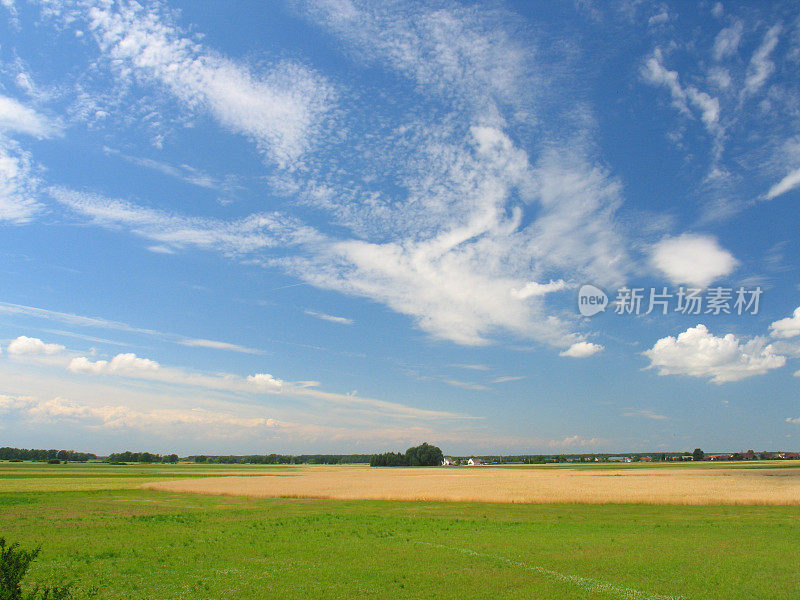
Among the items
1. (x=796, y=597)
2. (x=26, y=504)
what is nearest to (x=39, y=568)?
(x=796, y=597)

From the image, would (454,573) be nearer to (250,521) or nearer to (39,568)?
(39,568)

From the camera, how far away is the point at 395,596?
1497cm

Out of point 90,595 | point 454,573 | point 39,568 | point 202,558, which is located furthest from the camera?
point 202,558

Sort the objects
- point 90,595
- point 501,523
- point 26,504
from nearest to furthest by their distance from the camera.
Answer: point 90,595 < point 501,523 < point 26,504

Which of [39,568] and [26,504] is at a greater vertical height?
[39,568]

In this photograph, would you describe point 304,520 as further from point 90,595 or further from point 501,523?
point 90,595

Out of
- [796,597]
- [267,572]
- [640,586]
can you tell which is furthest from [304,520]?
[796,597]

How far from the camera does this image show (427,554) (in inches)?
825

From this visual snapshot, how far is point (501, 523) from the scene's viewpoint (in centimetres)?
3027

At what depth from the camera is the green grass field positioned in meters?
15.6

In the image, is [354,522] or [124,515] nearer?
[354,522]

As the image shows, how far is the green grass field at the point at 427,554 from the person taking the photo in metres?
15.6

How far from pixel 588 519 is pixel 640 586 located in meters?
17.8

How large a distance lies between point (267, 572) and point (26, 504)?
44124mm
